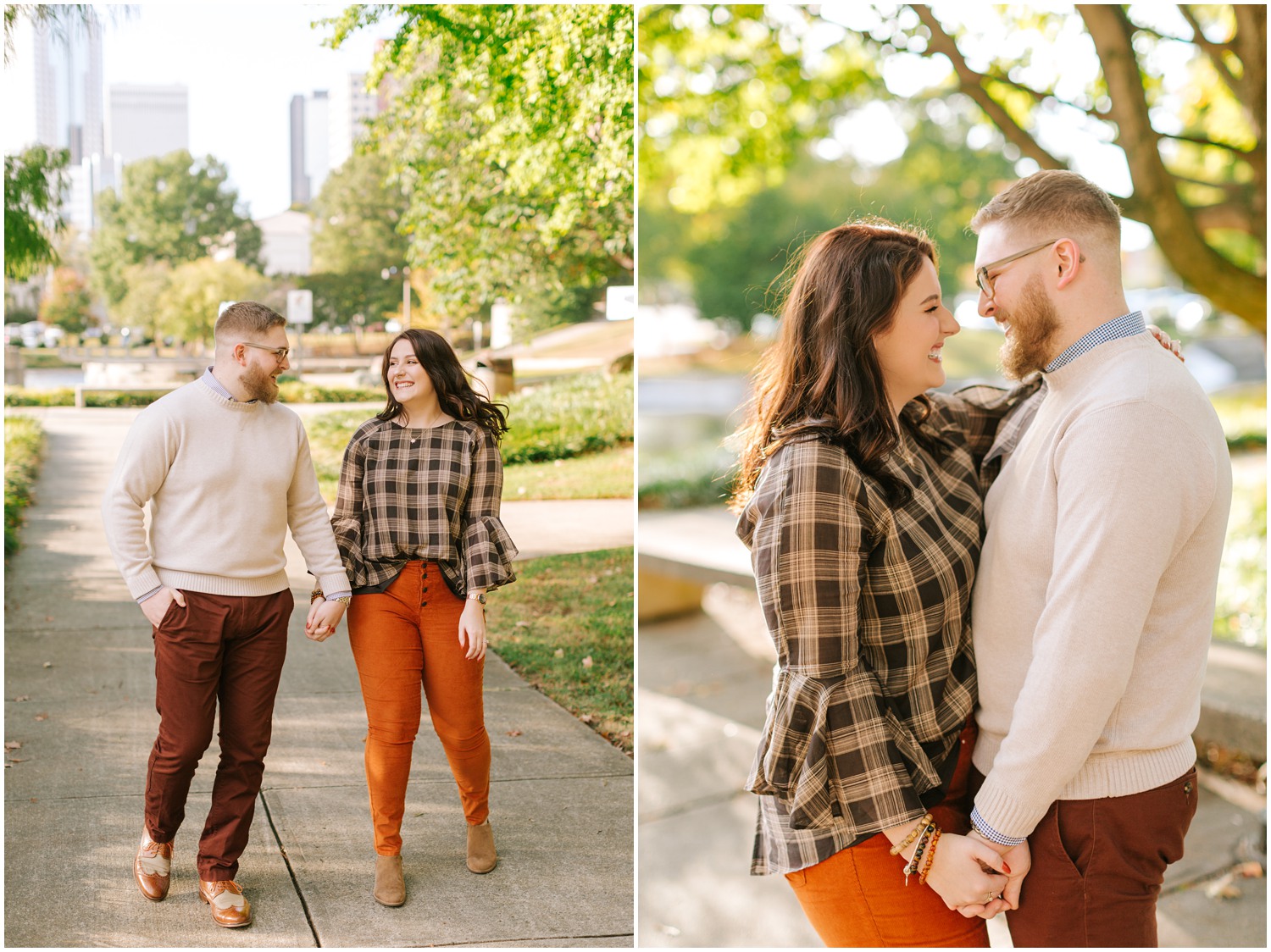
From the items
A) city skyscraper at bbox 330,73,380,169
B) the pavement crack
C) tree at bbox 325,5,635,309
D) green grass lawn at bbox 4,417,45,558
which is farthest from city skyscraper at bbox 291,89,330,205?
the pavement crack

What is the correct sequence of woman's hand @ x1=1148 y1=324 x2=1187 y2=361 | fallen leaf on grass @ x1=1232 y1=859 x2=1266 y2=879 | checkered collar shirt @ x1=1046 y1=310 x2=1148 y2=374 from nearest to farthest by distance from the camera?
1. checkered collar shirt @ x1=1046 y1=310 x2=1148 y2=374
2. woman's hand @ x1=1148 y1=324 x2=1187 y2=361
3. fallen leaf on grass @ x1=1232 y1=859 x2=1266 y2=879

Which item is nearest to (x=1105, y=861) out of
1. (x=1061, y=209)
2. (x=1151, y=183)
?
(x=1061, y=209)

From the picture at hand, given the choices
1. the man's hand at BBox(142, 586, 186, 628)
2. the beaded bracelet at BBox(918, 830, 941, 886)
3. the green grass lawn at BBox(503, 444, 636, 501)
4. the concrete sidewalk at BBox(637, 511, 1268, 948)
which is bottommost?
the concrete sidewalk at BBox(637, 511, 1268, 948)

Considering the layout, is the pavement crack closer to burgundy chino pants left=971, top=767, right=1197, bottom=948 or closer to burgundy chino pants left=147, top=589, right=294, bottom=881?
burgundy chino pants left=147, top=589, right=294, bottom=881

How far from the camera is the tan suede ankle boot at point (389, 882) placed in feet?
9.87

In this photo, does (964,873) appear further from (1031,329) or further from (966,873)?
(1031,329)

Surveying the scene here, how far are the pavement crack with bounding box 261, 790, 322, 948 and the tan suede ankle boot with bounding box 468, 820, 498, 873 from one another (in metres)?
0.48

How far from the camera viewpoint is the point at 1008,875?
6.36ft

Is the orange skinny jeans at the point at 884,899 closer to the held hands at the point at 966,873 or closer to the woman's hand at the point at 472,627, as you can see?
the held hands at the point at 966,873

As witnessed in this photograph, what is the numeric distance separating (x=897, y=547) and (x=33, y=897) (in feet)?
8.40

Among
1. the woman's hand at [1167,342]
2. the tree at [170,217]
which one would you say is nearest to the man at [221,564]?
the tree at [170,217]

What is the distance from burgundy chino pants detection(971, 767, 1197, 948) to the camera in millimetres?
1894

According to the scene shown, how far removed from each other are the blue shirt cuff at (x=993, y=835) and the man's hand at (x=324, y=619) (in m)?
1.80

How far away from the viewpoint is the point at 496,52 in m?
3.63
